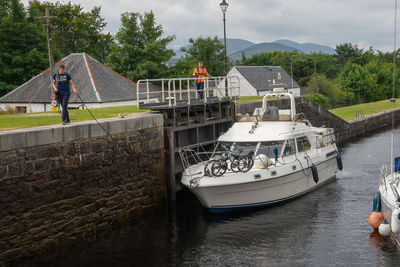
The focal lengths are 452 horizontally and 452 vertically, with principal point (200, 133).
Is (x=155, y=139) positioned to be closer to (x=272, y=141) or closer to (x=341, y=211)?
(x=272, y=141)

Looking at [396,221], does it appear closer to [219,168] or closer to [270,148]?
[219,168]

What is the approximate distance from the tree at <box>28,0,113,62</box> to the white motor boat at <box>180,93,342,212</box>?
44.4 metres

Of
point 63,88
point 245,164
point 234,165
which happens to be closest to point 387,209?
point 245,164

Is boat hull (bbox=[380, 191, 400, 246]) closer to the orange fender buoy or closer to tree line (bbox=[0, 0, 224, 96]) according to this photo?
the orange fender buoy

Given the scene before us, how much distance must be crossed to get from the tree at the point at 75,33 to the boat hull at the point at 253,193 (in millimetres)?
46785

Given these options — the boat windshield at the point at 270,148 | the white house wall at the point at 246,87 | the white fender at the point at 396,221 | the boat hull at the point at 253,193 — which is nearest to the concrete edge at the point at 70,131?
the boat hull at the point at 253,193

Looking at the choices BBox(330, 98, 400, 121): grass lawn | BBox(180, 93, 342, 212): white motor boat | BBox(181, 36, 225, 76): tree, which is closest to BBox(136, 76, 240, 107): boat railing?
BBox(180, 93, 342, 212): white motor boat

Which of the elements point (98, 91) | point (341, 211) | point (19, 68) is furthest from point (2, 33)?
point (341, 211)

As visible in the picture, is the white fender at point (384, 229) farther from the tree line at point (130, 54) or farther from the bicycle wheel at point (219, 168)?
the tree line at point (130, 54)

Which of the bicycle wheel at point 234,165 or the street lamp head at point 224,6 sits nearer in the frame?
the bicycle wheel at point 234,165

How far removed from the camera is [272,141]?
56.3 ft

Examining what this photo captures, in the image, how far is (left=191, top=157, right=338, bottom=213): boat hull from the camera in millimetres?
15297

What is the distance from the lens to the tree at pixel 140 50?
44.9 meters

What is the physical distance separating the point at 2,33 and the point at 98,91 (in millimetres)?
16052
